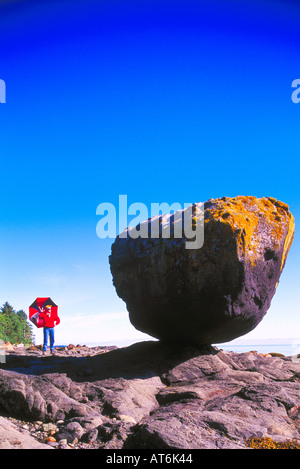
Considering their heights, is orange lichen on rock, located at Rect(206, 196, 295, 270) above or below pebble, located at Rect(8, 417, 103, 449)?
above

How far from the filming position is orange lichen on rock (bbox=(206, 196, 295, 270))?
10797 mm

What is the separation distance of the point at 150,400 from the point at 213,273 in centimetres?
372

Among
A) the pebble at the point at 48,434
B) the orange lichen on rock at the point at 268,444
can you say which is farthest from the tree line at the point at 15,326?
the orange lichen on rock at the point at 268,444

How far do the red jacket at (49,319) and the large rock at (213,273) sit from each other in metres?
4.96

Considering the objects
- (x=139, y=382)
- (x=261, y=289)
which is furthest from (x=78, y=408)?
(x=261, y=289)

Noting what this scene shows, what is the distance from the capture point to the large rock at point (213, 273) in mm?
10867

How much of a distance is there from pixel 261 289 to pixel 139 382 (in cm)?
441

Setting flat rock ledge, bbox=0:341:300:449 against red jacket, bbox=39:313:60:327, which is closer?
flat rock ledge, bbox=0:341:300:449

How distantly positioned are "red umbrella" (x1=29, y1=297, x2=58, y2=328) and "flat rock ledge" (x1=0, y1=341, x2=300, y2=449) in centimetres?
256

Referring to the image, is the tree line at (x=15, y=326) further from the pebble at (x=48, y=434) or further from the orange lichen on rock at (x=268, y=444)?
the orange lichen on rock at (x=268, y=444)

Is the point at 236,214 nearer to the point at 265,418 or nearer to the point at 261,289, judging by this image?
the point at 261,289

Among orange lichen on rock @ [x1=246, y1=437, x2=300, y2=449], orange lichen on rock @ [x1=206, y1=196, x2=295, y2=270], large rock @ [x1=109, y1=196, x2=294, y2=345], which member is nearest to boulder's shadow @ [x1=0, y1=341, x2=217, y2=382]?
large rock @ [x1=109, y1=196, x2=294, y2=345]

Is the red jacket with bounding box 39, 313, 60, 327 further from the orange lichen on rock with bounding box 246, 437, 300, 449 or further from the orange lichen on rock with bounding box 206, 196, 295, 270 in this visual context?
the orange lichen on rock with bounding box 246, 437, 300, 449

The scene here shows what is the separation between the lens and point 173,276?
37.1ft
